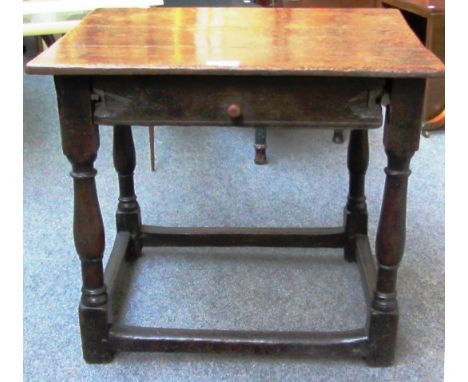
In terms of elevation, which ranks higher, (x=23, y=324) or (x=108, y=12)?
(x=108, y=12)

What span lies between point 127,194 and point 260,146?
2.40 feet

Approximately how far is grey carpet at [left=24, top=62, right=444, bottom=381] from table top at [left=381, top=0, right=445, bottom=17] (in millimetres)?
479

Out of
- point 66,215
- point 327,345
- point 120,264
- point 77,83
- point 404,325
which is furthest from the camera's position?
point 66,215

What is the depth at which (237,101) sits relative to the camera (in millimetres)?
1104

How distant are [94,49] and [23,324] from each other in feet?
2.16

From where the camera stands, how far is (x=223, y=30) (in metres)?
1.31

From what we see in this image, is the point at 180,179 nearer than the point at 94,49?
No

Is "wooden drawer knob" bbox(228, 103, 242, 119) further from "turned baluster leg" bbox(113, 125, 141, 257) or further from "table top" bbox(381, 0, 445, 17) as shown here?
"table top" bbox(381, 0, 445, 17)

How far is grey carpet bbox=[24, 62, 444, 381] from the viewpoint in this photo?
1333mm

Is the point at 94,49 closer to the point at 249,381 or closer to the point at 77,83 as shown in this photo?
the point at 77,83

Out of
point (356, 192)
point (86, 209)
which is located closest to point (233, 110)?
point (86, 209)

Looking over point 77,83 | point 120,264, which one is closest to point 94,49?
point 77,83

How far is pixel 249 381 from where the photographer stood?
1.29 m

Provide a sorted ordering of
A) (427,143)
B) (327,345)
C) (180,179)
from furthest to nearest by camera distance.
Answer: (427,143) < (180,179) < (327,345)
